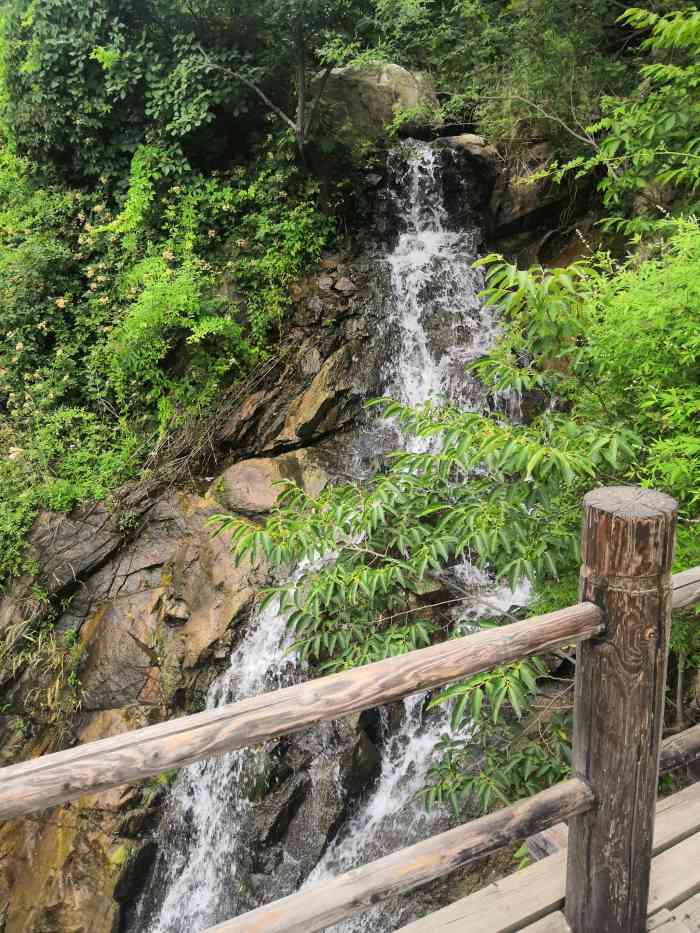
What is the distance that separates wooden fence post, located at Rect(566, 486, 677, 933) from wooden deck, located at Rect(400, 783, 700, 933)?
85 millimetres

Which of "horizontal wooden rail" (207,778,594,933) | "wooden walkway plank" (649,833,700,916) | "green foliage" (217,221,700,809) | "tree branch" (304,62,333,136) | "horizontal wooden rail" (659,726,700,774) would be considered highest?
"tree branch" (304,62,333,136)

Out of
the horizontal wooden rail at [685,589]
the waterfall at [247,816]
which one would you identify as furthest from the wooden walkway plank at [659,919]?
the waterfall at [247,816]

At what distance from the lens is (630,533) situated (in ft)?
5.07

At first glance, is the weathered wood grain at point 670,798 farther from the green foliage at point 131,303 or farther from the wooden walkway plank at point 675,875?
the green foliage at point 131,303

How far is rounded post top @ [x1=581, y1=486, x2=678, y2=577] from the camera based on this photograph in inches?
60.6

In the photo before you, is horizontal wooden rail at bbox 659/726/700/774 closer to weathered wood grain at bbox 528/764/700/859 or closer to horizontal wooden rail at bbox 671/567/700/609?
weathered wood grain at bbox 528/764/700/859

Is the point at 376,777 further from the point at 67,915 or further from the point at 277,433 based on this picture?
the point at 277,433

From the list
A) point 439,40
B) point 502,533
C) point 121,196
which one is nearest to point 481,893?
point 502,533

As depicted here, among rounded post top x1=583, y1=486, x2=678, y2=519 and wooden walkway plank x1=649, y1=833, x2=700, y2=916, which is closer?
rounded post top x1=583, y1=486, x2=678, y2=519

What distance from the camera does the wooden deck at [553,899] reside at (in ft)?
5.90

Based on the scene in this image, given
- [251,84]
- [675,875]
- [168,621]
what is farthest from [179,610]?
[251,84]

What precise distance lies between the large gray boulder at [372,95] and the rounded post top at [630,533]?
26.1ft

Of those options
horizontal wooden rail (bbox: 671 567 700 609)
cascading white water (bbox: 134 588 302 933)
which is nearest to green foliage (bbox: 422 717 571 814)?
horizontal wooden rail (bbox: 671 567 700 609)

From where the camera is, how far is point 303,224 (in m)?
7.53
